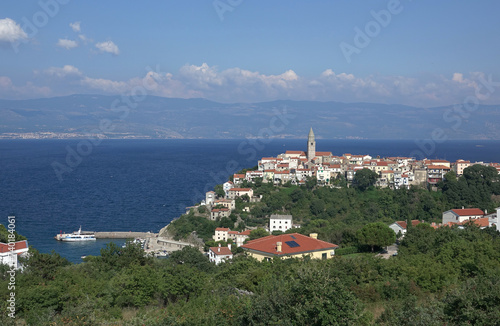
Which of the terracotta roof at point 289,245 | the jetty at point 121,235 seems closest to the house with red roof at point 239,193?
the jetty at point 121,235

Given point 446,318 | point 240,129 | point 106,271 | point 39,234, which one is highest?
point 240,129

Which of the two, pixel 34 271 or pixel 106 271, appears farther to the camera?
pixel 106 271

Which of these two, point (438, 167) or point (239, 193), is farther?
point (438, 167)

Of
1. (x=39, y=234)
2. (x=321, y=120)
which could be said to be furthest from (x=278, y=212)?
(x=321, y=120)

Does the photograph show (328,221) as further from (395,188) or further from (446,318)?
(446,318)

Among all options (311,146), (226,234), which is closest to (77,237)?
(226,234)

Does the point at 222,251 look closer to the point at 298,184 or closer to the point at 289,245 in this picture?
the point at 289,245

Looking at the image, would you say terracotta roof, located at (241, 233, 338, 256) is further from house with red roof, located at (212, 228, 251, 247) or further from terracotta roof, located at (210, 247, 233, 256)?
house with red roof, located at (212, 228, 251, 247)

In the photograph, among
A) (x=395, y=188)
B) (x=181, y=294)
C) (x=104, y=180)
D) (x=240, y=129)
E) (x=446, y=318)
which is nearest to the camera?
(x=446, y=318)
